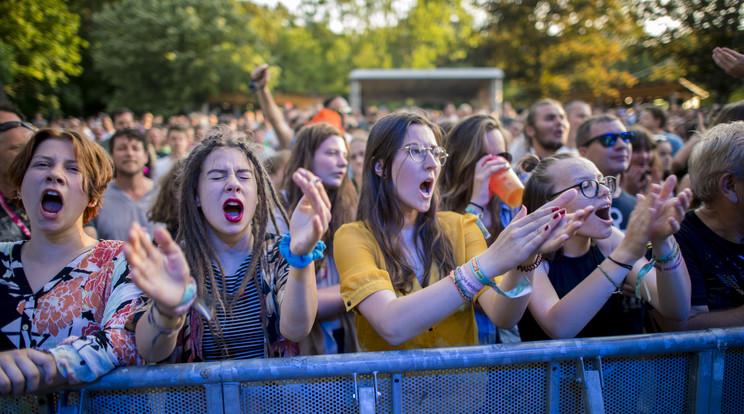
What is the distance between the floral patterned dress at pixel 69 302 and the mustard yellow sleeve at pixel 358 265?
783 mm

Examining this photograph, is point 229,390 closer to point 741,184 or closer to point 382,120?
point 382,120

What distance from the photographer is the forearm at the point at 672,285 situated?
1.84 metres

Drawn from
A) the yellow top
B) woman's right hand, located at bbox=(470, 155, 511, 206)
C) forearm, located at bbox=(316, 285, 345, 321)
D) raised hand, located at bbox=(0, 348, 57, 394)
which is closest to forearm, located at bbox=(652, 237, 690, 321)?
the yellow top

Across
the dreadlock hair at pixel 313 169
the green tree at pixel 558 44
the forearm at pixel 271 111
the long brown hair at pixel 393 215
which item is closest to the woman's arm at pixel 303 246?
the long brown hair at pixel 393 215

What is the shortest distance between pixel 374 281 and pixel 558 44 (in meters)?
27.3

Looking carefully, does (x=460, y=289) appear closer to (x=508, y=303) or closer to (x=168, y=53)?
(x=508, y=303)

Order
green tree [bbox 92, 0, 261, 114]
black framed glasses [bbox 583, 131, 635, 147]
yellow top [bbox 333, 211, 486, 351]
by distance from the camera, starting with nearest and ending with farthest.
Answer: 1. yellow top [bbox 333, 211, 486, 351]
2. black framed glasses [bbox 583, 131, 635, 147]
3. green tree [bbox 92, 0, 261, 114]

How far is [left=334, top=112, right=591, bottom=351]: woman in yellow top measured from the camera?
62.8 inches

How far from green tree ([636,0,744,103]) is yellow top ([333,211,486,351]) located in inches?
94.1

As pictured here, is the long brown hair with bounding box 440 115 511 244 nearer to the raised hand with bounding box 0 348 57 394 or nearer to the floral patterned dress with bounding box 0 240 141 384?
the floral patterned dress with bounding box 0 240 141 384

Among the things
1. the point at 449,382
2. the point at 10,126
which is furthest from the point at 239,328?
the point at 10,126

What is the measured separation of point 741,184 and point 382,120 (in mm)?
1599

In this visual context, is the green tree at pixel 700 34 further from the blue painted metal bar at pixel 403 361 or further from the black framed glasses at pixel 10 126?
the black framed glasses at pixel 10 126

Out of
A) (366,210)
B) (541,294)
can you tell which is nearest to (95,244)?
(366,210)
